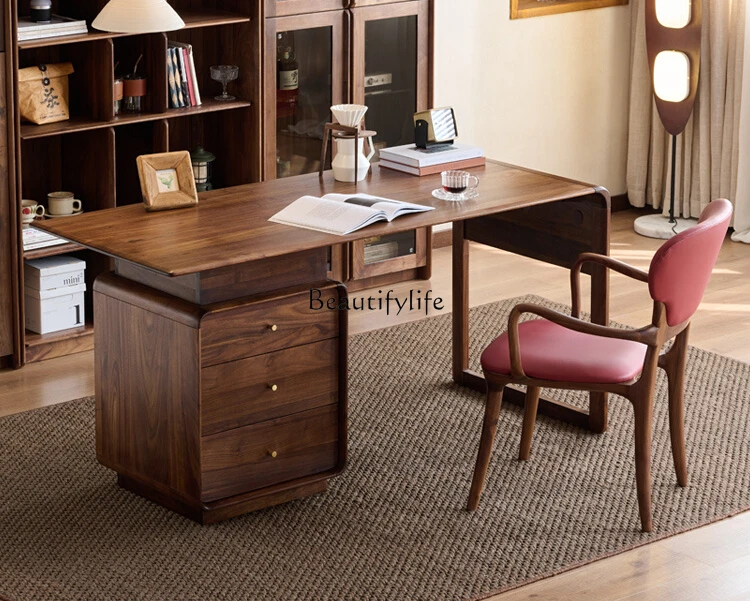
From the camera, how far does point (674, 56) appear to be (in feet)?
19.3

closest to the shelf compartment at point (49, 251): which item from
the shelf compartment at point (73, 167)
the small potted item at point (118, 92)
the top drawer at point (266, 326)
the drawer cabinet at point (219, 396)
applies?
the shelf compartment at point (73, 167)

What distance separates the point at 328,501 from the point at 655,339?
973 mm

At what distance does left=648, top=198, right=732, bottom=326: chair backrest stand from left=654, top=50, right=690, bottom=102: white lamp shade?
9.05 ft

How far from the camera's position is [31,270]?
4.45m

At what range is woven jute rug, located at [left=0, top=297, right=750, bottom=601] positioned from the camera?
10.1 feet

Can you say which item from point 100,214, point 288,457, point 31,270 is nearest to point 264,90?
point 31,270

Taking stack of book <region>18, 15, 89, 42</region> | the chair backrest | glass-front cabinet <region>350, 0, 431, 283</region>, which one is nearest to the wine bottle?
glass-front cabinet <region>350, 0, 431, 283</region>

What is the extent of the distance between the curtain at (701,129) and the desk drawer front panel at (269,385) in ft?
10.7

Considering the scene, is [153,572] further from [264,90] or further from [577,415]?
[264,90]

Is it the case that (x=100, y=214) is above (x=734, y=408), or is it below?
above

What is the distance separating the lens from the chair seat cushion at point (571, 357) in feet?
10.7

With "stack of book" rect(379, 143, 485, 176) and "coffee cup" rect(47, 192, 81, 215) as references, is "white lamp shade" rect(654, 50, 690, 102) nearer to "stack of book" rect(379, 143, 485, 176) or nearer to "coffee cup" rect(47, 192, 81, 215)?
"stack of book" rect(379, 143, 485, 176)

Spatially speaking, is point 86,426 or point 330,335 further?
point 86,426

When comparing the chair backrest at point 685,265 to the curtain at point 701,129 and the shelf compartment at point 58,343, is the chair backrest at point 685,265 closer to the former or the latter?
the shelf compartment at point 58,343
